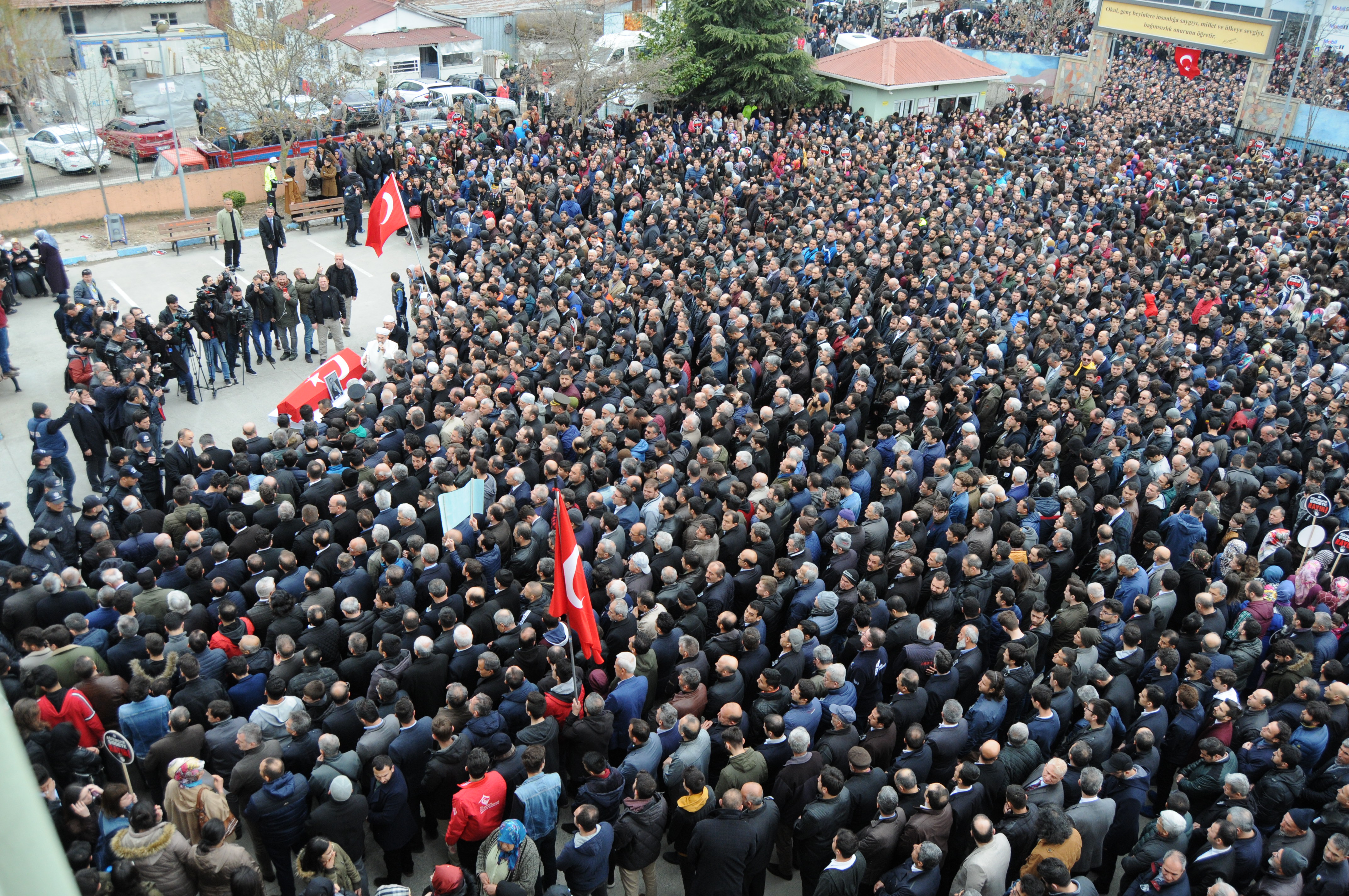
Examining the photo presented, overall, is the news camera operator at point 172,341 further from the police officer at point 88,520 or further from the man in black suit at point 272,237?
the police officer at point 88,520

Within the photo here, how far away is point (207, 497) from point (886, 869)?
696cm

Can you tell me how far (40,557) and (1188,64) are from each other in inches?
1413

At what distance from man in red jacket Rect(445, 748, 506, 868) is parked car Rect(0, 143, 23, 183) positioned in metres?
25.6

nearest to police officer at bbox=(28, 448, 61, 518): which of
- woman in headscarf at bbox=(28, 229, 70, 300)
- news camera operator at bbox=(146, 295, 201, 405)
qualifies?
news camera operator at bbox=(146, 295, 201, 405)

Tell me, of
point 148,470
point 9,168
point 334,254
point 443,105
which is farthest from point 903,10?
point 148,470

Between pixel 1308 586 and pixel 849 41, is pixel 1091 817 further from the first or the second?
pixel 849 41

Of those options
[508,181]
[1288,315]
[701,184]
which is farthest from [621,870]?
[701,184]

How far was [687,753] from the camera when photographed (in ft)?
21.6

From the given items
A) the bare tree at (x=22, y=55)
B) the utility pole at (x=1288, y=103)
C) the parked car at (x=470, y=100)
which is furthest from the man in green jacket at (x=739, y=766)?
the bare tree at (x=22, y=55)

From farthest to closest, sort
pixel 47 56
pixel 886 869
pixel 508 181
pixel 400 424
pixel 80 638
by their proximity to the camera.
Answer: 1. pixel 47 56
2. pixel 508 181
3. pixel 400 424
4. pixel 80 638
5. pixel 886 869

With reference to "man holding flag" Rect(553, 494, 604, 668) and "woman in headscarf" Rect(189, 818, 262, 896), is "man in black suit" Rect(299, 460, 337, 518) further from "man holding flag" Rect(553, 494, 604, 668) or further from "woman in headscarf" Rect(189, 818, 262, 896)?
"woman in headscarf" Rect(189, 818, 262, 896)

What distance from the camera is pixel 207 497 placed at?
30.3 ft

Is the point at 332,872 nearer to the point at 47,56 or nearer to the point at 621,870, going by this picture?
the point at 621,870

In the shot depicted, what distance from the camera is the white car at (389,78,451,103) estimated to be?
1216 inches
